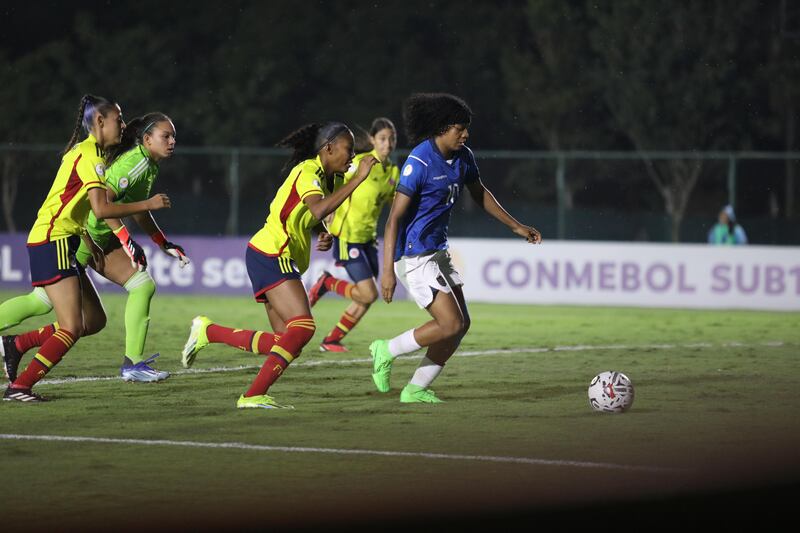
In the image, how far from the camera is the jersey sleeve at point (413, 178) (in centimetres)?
1009

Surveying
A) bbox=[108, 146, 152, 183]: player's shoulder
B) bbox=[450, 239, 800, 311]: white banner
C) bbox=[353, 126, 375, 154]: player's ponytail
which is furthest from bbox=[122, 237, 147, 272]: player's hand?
bbox=[450, 239, 800, 311]: white banner

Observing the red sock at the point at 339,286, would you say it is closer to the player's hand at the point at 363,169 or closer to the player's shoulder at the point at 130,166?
the player's shoulder at the point at 130,166

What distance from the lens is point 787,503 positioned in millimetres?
7105

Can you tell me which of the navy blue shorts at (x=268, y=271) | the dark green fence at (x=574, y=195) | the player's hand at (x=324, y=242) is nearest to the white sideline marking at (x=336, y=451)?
the navy blue shorts at (x=268, y=271)

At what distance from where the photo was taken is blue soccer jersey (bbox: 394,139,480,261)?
10141mm

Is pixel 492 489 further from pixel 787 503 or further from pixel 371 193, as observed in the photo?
pixel 371 193

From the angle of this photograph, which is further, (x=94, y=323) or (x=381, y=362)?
(x=94, y=323)

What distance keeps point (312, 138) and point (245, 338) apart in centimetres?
155

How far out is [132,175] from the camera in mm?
11258

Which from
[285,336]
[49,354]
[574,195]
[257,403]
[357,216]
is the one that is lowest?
[257,403]

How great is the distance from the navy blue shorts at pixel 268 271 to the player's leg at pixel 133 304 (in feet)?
6.13

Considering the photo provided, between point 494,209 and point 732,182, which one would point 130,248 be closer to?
point 494,209

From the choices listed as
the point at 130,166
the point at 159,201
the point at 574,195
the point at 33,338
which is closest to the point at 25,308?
the point at 33,338

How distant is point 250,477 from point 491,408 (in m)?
3.06
